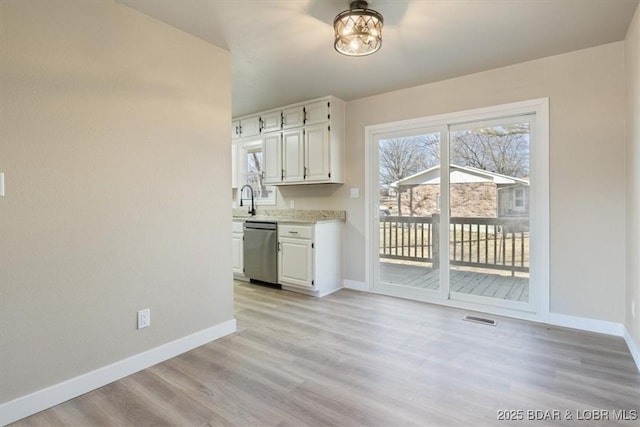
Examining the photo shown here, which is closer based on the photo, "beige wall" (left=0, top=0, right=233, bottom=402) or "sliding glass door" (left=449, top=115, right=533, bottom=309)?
"beige wall" (left=0, top=0, right=233, bottom=402)

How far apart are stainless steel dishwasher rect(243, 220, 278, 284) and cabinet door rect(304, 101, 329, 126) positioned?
4.43 ft

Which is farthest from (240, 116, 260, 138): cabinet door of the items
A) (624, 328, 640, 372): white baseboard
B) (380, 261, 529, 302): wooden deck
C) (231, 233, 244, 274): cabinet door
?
(624, 328, 640, 372): white baseboard

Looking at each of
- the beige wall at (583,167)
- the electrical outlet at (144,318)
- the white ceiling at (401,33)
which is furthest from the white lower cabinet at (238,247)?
the beige wall at (583,167)

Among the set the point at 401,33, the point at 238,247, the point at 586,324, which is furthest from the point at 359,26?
the point at 238,247

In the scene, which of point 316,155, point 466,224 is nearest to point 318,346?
point 466,224

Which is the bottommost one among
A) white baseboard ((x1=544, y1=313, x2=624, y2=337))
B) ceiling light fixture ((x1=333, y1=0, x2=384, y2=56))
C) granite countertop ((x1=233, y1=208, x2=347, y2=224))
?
white baseboard ((x1=544, y1=313, x2=624, y2=337))

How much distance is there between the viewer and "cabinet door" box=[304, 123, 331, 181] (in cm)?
407

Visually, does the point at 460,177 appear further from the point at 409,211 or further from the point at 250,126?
the point at 250,126

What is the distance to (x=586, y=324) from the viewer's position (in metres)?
2.85

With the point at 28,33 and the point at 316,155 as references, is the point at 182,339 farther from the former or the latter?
the point at 316,155

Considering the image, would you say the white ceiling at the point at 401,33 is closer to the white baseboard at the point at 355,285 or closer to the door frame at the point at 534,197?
the door frame at the point at 534,197

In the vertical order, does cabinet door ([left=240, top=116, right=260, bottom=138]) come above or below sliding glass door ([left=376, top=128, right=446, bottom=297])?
above

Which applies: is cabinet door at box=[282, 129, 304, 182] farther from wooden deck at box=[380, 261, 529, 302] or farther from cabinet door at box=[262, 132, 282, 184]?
wooden deck at box=[380, 261, 529, 302]

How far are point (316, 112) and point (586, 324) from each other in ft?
11.1
